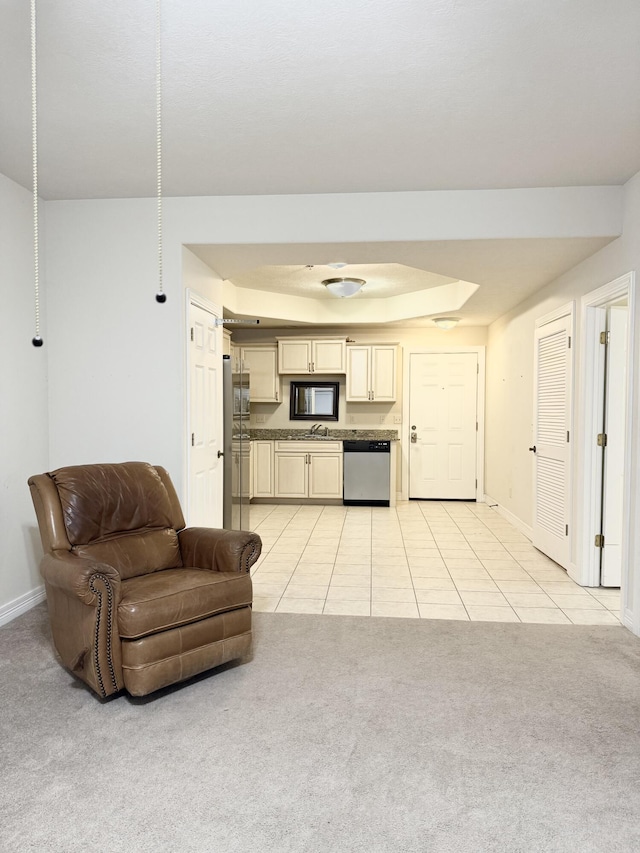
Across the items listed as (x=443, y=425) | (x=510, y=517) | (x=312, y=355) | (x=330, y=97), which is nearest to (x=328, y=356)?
(x=312, y=355)

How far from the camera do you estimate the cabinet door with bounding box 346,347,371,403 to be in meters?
7.94

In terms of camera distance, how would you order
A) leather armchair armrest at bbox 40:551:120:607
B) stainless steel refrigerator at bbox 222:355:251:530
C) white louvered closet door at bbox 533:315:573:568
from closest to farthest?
leather armchair armrest at bbox 40:551:120:607 < white louvered closet door at bbox 533:315:573:568 < stainless steel refrigerator at bbox 222:355:251:530

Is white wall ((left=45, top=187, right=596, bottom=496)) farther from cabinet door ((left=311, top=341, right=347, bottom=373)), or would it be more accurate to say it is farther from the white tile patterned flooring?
cabinet door ((left=311, top=341, right=347, bottom=373))

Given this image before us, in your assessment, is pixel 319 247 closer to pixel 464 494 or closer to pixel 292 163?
pixel 292 163

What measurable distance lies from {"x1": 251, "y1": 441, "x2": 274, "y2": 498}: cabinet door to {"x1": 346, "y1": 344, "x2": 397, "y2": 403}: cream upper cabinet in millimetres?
1272

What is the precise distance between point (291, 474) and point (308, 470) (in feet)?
0.75

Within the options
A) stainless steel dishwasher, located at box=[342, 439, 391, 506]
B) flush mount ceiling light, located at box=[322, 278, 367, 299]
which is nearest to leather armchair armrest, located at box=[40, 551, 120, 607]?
flush mount ceiling light, located at box=[322, 278, 367, 299]

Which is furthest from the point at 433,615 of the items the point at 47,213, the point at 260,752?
the point at 47,213

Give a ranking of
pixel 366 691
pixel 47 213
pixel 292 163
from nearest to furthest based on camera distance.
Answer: pixel 366 691 → pixel 292 163 → pixel 47 213

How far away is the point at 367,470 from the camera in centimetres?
773

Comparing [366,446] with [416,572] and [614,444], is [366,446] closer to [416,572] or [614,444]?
[416,572]

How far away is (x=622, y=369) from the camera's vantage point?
423cm

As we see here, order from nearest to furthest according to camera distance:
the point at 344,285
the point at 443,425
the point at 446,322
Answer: the point at 344,285
the point at 446,322
the point at 443,425

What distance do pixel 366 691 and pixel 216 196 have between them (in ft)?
10.0
